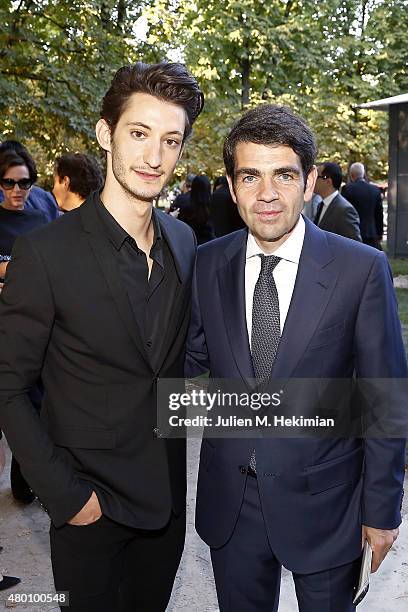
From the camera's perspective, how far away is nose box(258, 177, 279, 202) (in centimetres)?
234

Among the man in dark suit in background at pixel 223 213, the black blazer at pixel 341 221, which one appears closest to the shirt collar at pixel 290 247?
the black blazer at pixel 341 221

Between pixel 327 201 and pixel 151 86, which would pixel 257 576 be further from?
pixel 327 201

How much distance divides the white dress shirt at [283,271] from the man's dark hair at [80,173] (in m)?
2.43

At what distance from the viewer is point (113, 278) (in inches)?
92.6

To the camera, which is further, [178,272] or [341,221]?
[341,221]

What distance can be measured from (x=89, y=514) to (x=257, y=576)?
610mm

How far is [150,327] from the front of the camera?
2432 mm

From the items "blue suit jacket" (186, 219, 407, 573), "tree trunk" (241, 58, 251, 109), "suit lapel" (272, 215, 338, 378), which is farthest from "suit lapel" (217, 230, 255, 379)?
"tree trunk" (241, 58, 251, 109)

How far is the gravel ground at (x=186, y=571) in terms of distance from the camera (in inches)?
142

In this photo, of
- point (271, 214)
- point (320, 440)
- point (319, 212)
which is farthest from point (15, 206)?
point (319, 212)

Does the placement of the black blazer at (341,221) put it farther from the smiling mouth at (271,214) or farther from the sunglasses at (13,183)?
the smiling mouth at (271,214)

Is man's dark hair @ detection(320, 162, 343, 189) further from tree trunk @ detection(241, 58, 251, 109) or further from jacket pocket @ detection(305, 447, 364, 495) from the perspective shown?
tree trunk @ detection(241, 58, 251, 109)

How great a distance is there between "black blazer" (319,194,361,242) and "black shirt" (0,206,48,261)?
3650mm

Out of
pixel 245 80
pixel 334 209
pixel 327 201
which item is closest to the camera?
pixel 334 209
